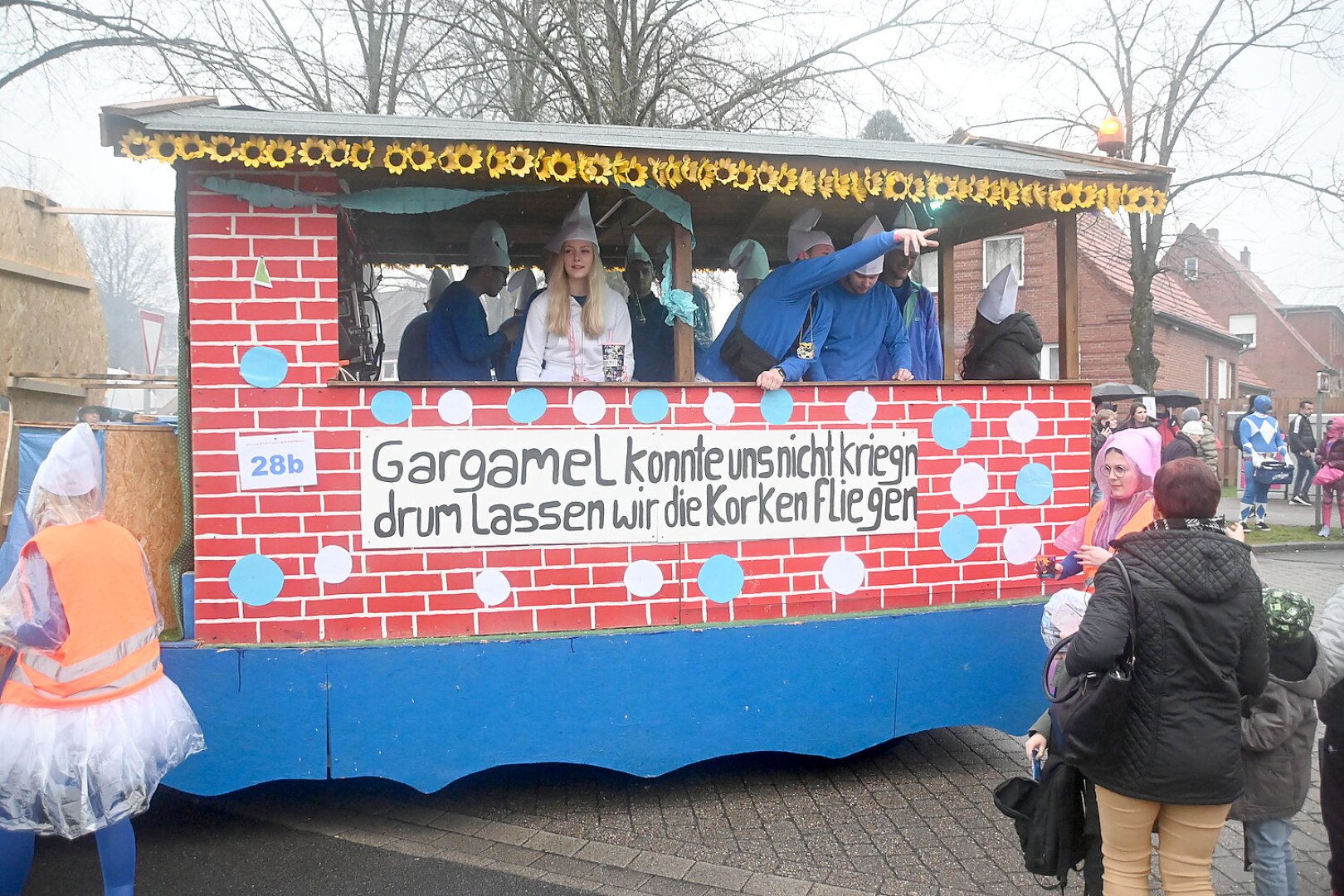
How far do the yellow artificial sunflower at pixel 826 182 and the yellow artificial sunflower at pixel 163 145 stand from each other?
2521 millimetres

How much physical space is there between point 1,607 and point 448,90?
12105 millimetres

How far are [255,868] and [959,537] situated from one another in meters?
3.34

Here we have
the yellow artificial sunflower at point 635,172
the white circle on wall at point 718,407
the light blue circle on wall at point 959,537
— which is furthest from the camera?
the light blue circle on wall at point 959,537

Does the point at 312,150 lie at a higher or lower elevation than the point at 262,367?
higher

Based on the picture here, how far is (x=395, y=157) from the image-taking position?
12.1ft

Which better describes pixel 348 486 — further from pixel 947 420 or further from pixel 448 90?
pixel 448 90

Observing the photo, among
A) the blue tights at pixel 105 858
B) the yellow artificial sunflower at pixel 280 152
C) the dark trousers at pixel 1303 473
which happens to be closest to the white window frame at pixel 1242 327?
the dark trousers at pixel 1303 473

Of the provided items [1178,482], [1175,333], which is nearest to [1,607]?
[1178,482]

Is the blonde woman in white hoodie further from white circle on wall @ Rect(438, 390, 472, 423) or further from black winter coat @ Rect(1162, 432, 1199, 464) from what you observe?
black winter coat @ Rect(1162, 432, 1199, 464)

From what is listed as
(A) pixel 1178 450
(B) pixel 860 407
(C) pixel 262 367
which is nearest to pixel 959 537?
(B) pixel 860 407

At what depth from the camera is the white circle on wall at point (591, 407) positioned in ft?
13.6

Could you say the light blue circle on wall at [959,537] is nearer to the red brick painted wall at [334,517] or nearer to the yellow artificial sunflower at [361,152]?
the red brick painted wall at [334,517]

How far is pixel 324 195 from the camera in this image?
393cm

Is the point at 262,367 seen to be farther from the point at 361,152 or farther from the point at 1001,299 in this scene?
the point at 1001,299
